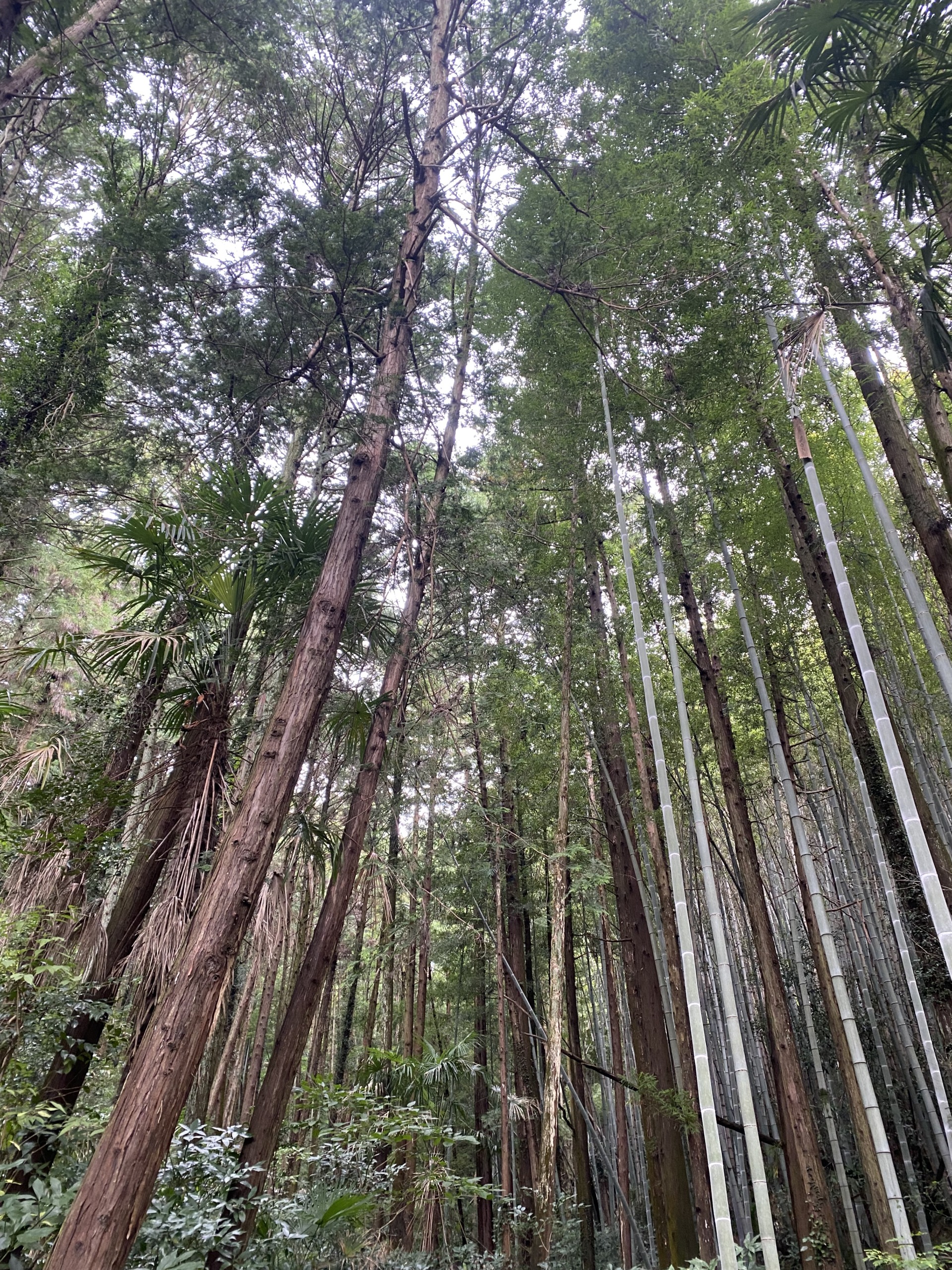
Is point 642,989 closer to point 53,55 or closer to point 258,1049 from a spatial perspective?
point 258,1049

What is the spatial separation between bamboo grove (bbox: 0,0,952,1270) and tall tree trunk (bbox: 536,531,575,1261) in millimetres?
40

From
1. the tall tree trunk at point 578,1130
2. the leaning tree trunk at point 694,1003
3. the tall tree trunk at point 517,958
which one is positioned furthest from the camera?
the tall tree trunk at point 517,958

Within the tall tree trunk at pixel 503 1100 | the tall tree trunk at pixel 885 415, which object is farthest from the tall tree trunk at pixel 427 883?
the tall tree trunk at pixel 885 415

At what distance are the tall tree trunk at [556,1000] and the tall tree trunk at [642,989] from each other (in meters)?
0.96

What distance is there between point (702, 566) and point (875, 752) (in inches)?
85.1

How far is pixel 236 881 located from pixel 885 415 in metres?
4.27

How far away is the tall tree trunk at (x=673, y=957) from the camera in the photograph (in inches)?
161

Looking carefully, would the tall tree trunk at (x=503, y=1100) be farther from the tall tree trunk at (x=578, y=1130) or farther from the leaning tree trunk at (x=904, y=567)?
the leaning tree trunk at (x=904, y=567)

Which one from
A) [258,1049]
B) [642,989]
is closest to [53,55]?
[258,1049]

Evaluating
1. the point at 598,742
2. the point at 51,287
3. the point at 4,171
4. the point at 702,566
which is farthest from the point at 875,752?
the point at 4,171

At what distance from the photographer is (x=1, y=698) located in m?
3.24

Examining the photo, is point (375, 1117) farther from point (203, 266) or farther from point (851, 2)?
point (851, 2)

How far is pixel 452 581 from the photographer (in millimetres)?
4801

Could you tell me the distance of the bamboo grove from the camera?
2730mm
